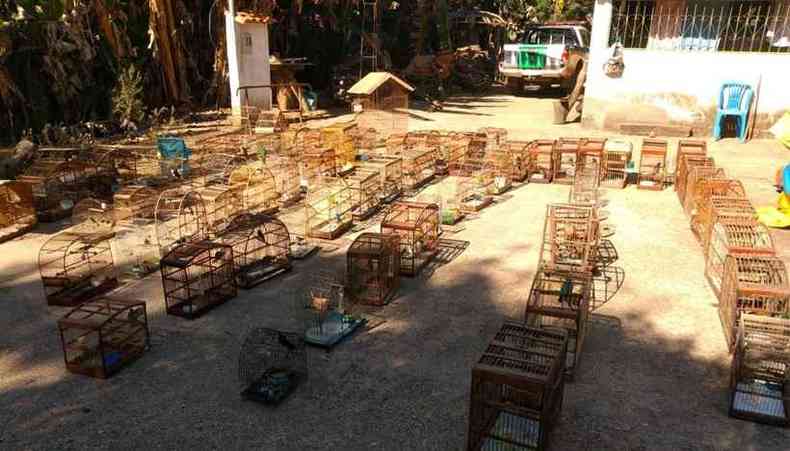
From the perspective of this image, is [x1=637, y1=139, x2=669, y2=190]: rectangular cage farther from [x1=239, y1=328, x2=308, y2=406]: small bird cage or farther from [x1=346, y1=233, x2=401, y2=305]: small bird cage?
[x1=239, y1=328, x2=308, y2=406]: small bird cage

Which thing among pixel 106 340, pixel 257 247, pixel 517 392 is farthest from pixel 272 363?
pixel 257 247

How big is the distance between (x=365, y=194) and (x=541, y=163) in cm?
627

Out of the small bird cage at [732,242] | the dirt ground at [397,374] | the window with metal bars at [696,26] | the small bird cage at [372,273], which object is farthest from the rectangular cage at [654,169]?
the small bird cage at [372,273]

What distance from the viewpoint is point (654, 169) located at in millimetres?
17672

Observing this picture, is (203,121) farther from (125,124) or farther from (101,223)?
(101,223)

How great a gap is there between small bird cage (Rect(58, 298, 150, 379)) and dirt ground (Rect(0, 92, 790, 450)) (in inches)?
6.4

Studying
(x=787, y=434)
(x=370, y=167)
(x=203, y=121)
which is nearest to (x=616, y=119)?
(x=370, y=167)

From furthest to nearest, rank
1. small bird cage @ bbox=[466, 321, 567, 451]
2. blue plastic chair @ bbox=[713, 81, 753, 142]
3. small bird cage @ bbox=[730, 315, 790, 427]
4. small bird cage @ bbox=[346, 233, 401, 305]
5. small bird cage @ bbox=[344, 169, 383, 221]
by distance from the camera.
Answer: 1. blue plastic chair @ bbox=[713, 81, 753, 142]
2. small bird cage @ bbox=[344, 169, 383, 221]
3. small bird cage @ bbox=[346, 233, 401, 305]
4. small bird cage @ bbox=[730, 315, 790, 427]
5. small bird cage @ bbox=[466, 321, 567, 451]

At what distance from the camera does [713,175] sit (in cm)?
1388

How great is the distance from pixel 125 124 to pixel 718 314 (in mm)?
22196

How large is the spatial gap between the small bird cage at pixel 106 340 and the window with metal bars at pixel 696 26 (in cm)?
2134

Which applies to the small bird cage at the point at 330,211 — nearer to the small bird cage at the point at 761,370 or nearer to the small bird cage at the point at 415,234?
the small bird cage at the point at 415,234

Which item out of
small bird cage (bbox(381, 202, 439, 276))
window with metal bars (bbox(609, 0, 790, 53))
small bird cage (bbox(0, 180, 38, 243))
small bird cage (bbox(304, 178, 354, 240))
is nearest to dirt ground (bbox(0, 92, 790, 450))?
small bird cage (bbox(381, 202, 439, 276))

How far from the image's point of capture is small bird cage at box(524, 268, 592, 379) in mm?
7957
